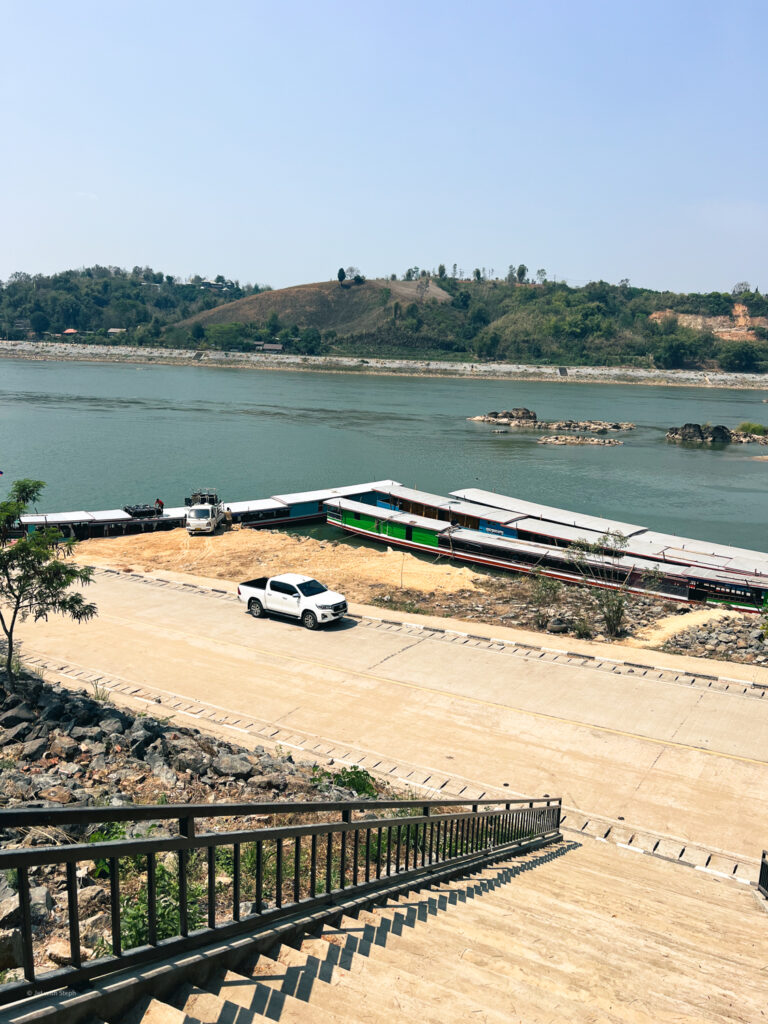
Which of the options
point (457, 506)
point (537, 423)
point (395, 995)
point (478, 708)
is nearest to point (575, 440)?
point (537, 423)

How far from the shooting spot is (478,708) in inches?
667

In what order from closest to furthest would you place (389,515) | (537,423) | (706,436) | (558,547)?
(558,547) < (389,515) < (706,436) < (537,423)

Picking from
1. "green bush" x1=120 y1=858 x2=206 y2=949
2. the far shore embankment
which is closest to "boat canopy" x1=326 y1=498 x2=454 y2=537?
"green bush" x1=120 y1=858 x2=206 y2=949

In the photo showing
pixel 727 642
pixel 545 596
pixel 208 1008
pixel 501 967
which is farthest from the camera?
pixel 545 596

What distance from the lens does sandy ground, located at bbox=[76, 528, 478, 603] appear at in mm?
32312

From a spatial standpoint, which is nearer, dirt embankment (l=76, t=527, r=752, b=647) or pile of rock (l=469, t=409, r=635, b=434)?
dirt embankment (l=76, t=527, r=752, b=647)

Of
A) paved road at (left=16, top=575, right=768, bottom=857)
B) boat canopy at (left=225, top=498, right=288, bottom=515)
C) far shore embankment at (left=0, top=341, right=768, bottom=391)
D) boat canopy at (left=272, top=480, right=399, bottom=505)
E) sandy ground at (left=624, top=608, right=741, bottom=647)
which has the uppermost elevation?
far shore embankment at (left=0, top=341, right=768, bottom=391)

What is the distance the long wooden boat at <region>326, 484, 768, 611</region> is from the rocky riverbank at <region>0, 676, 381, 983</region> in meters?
20.9

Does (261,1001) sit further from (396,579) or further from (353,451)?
(353,451)

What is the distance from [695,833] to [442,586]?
20.2m

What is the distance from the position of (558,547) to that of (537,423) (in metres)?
67.5

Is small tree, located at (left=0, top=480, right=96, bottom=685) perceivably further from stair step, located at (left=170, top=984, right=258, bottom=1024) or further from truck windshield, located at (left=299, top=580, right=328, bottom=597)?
stair step, located at (left=170, top=984, right=258, bottom=1024)

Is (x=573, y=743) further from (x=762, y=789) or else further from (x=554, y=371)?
(x=554, y=371)

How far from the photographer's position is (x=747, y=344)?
595 feet
